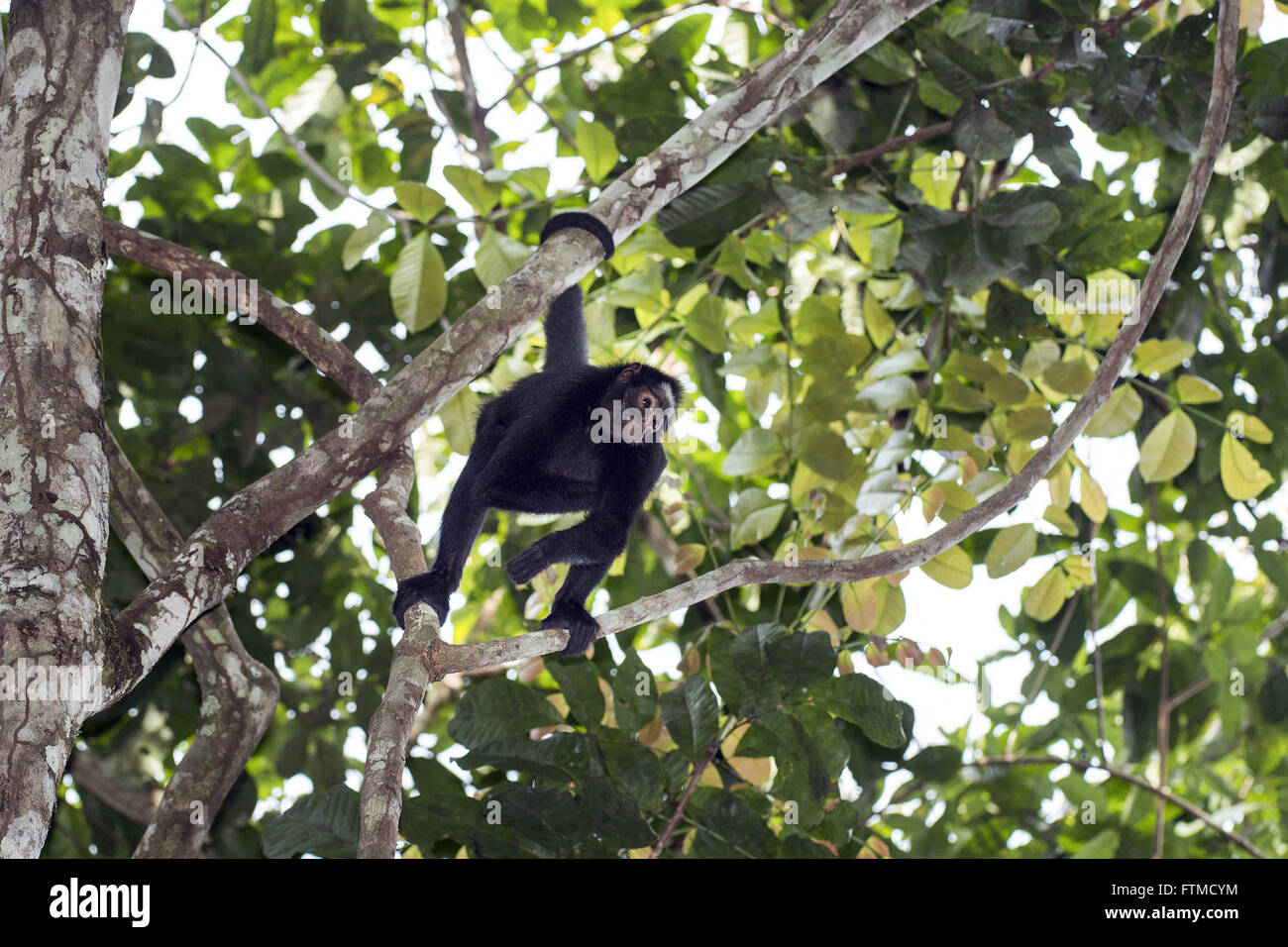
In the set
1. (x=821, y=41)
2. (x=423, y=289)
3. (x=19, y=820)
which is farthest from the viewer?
(x=423, y=289)

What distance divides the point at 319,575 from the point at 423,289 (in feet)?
6.37

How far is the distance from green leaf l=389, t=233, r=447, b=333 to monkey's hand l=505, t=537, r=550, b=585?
3.83 feet

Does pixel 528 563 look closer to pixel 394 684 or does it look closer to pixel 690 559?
pixel 394 684

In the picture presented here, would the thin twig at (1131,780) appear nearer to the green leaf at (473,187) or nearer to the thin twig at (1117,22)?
the thin twig at (1117,22)

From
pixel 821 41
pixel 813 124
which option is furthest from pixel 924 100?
pixel 821 41

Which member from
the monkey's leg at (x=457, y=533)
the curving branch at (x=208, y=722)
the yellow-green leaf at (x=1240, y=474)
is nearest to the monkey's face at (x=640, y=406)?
the monkey's leg at (x=457, y=533)

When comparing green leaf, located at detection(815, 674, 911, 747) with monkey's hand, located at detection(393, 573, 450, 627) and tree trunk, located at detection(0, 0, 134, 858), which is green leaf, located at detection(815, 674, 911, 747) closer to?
monkey's hand, located at detection(393, 573, 450, 627)

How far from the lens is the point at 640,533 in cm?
572

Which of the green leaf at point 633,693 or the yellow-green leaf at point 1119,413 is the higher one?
the yellow-green leaf at point 1119,413

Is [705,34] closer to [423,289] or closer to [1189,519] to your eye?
[423,289]

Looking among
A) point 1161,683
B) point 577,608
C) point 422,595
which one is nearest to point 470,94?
point 577,608

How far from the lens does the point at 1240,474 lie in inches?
187

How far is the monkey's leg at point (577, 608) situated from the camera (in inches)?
139

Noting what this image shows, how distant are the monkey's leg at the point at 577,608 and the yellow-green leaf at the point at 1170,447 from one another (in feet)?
8.05
